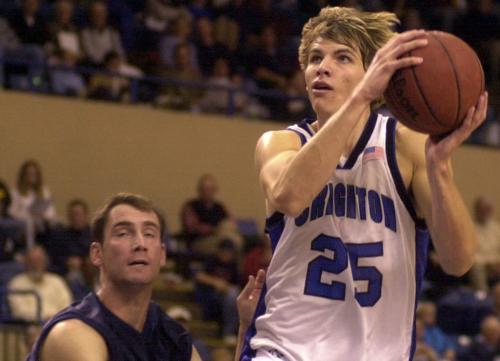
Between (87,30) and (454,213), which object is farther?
(87,30)

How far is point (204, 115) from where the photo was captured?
13.6 meters

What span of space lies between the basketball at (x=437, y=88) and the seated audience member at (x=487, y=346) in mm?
7731

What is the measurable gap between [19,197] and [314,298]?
23.1 feet

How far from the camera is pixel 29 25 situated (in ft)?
40.2

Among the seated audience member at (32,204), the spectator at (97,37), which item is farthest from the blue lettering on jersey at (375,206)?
the spectator at (97,37)

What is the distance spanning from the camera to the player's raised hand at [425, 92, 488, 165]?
3.98m

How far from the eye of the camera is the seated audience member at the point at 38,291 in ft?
32.4

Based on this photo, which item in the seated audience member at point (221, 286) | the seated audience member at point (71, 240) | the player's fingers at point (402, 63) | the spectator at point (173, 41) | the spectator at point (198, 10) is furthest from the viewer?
the spectator at point (198, 10)

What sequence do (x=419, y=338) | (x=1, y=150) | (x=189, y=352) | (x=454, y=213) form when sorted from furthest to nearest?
1. (x=1, y=150)
2. (x=419, y=338)
3. (x=189, y=352)
4. (x=454, y=213)

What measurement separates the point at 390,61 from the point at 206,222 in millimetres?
8246

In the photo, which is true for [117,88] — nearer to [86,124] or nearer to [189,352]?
[86,124]

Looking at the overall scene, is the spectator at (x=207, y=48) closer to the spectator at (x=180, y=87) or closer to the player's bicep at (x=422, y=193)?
the spectator at (x=180, y=87)

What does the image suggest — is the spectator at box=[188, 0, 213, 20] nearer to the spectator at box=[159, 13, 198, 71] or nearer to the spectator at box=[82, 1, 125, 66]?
the spectator at box=[159, 13, 198, 71]

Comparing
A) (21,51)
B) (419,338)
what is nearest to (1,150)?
(21,51)
